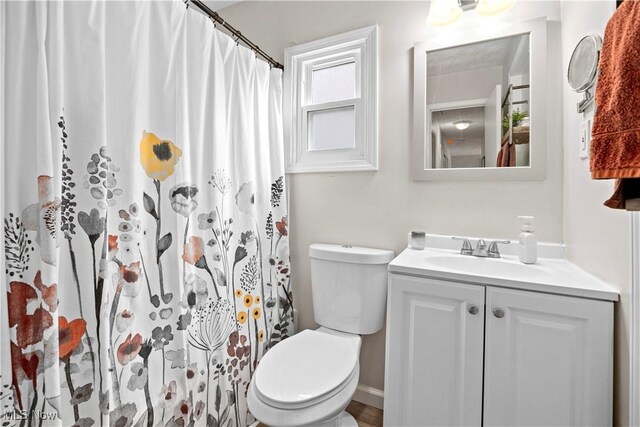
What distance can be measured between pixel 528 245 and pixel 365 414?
3.92 ft

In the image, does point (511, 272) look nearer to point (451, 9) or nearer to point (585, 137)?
point (585, 137)

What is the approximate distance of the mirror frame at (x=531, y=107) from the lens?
1.28 meters

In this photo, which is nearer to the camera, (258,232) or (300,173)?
(258,232)

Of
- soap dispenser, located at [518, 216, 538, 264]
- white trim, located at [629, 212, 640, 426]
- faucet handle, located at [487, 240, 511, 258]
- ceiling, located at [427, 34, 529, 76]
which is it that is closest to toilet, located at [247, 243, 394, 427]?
faucet handle, located at [487, 240, 511, 258]

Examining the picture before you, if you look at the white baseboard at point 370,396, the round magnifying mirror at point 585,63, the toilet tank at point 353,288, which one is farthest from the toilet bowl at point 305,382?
the round magnifying mirror at point 585,63

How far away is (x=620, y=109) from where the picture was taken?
654 millimetres

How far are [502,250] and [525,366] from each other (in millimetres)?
532

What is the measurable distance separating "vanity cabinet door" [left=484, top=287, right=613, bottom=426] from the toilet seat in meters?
0.53

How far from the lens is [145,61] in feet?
3.41

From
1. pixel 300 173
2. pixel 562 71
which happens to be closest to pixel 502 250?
pixel 562 71

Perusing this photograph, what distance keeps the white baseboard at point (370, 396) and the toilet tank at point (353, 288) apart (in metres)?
0.43

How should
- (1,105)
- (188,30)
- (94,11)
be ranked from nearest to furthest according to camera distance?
(1,105) < (94,11) < (188,30)

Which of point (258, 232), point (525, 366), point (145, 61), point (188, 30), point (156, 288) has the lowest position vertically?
point (525, 366)

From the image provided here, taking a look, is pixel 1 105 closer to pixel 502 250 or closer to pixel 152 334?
pixel 152 334
